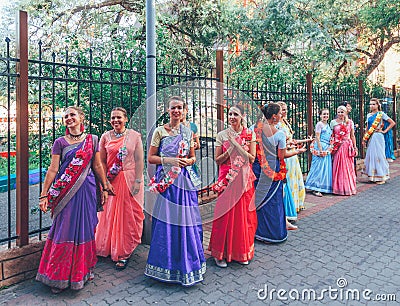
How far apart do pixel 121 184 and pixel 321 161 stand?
16.2 feet

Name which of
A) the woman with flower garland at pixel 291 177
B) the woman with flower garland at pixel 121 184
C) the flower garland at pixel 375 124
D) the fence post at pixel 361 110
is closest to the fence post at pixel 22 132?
the woman with flower garland at pixel 121 184

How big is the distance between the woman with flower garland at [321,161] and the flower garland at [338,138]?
0.10m

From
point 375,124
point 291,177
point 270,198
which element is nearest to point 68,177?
point 270,198

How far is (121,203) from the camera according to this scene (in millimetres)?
4133

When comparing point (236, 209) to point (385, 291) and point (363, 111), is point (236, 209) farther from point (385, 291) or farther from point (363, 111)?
point (363, 111)

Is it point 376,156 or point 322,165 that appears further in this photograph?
point 376,156

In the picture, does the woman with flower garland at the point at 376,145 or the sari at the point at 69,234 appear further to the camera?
the woman with flower garland at the point at 376,145

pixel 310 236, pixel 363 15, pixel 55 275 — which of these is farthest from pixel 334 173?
pixel 363 15

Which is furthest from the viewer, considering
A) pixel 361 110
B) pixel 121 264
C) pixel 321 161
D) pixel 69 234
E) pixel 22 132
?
pixel 361 110

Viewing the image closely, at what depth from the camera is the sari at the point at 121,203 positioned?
A: 13.4 feet

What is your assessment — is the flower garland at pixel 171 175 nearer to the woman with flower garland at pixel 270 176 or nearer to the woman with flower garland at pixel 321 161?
the woman with flower garland at pixel 270 176

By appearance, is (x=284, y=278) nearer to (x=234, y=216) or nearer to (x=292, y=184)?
(x=234, y=216)

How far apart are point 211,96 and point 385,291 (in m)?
3.79

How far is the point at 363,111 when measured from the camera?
10.7m
